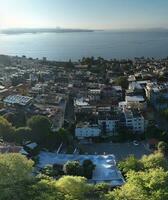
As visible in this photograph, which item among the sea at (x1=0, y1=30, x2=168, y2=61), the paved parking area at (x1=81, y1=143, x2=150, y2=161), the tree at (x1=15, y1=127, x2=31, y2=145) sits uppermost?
the tree at (x1=15, y1=127, x2=31, y2=145)

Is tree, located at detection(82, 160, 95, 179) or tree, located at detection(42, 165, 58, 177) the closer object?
tree, located at detection(42, 165, 58, 177)

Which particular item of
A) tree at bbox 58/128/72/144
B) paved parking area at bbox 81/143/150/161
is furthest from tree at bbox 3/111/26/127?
paved parking area at bbox 81/143/150/161

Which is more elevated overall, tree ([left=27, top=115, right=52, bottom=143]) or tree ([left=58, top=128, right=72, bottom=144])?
tree ([left=27, top=115, right=52, bottom=143])

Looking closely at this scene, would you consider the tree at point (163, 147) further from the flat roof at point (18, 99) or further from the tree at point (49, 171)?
the flat roof at point (18, 99)

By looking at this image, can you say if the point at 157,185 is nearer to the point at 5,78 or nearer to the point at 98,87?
the point at 98,87

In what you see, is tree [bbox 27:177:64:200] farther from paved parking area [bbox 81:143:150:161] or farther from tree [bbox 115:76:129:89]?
tree [bbox 115:76:129:89]

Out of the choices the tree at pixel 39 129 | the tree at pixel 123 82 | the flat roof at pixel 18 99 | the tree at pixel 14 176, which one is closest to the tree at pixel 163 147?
the tree at pixel 39 129
